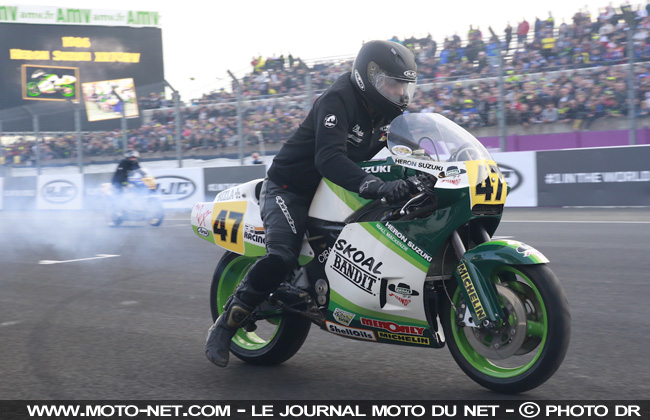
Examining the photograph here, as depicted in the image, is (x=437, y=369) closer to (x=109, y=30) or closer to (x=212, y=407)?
(x=212, y=407)

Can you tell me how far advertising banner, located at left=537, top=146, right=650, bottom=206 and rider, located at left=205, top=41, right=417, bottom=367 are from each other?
A: 12.0m

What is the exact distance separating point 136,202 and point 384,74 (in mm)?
13371

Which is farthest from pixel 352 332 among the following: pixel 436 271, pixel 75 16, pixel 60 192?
pixel 75 16

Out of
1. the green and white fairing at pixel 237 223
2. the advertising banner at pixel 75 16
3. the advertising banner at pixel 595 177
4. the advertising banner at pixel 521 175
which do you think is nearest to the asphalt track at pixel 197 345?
the green and white fairing at pixel 237 223

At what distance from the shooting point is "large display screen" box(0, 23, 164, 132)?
113ft

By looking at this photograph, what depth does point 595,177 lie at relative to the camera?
15203mm

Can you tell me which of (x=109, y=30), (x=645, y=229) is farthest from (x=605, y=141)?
(x=109, y=30)

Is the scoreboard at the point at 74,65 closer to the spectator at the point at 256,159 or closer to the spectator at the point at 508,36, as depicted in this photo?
the spectator at the point at 256,159

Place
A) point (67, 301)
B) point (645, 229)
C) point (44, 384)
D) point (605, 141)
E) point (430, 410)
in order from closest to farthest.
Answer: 1. point (430, 410)
2. point (44, 384)
3. point (67, 301)
4. point (645, 229)
5. point (605, 141)

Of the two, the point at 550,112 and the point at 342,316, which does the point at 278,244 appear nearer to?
the point at 342,316

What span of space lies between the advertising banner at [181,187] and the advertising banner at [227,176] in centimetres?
29

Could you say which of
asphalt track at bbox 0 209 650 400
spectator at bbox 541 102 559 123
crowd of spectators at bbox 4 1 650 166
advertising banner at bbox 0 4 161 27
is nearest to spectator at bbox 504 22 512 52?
crowd of spectators at bbox 4 1 650 166

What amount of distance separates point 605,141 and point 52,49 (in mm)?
28110

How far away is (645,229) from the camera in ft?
37.9
